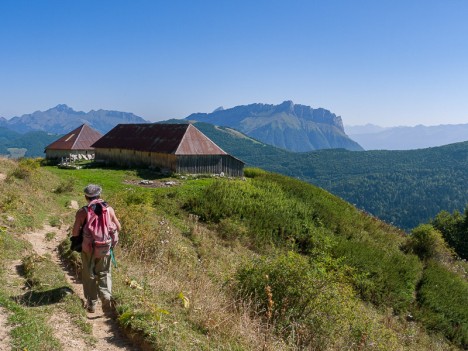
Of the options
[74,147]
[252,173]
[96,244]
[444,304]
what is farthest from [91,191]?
[74,147]

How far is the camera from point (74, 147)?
1754 inches

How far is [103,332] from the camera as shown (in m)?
6.07

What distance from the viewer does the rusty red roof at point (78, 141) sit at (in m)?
44.9

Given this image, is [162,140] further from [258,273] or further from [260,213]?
[258,273]

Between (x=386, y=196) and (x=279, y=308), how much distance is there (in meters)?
174

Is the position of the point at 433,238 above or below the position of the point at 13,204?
below

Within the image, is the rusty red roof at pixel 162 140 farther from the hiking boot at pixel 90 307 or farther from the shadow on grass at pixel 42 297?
the hiking boot at pixel 90 307

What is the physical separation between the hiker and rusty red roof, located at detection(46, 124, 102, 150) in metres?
41.1

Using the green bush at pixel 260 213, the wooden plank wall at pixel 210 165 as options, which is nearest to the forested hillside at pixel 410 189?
the wooden plank wall at pixel 210 165

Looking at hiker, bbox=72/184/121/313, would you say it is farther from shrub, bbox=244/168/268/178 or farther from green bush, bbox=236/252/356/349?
shrub, bbox=244/168/268/178

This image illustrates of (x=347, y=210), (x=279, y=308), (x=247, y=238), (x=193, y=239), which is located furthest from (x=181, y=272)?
(x=347, y=210)

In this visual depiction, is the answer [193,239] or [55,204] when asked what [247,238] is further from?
[55,204]

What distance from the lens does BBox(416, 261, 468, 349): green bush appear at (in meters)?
14.5

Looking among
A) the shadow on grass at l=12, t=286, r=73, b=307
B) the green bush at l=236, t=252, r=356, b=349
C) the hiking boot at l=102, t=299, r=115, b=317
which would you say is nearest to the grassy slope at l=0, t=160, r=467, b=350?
the green bush at l=236, t=252, r=356, b=349
